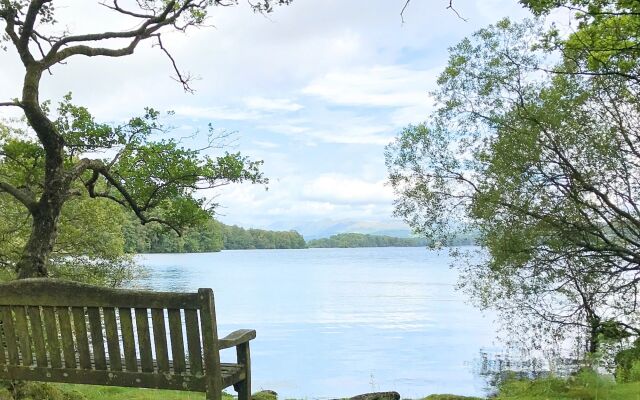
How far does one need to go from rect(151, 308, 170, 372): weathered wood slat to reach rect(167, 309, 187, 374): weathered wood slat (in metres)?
0.06

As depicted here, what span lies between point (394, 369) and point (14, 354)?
16.9 m

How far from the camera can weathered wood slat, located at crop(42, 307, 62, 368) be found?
460 cm

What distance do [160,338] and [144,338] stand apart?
0.12 metres

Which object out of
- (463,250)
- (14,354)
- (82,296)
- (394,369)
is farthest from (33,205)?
(394,369)

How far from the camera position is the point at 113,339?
4.43 meters

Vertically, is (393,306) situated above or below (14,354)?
below

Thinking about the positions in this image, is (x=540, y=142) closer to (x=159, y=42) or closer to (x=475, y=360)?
(x=159, y=42)

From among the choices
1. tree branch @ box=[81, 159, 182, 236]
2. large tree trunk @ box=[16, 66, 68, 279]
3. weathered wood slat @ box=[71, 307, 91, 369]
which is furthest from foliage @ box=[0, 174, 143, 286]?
weathered wood slat @ box=[71, 307, 91, 369]

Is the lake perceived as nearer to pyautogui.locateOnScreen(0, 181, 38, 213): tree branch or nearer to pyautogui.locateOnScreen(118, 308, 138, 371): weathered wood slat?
pyautogui.locateOnScreen(0, 181, 38, 213): tree branch

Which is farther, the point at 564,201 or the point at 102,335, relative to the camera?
the point at 564,201

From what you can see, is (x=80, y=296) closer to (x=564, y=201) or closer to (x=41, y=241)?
(x=41, y=241)

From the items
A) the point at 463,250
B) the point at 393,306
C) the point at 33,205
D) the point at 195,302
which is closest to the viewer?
the point at 195,302

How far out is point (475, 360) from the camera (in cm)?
2152

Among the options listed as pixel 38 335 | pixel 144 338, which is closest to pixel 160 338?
pixel 144 338
